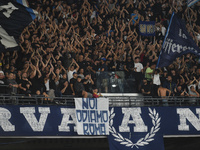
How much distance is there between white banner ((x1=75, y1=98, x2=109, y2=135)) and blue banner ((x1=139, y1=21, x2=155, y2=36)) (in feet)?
21.5

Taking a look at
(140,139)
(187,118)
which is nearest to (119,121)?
(140,139)

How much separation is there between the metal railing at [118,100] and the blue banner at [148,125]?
0.29m

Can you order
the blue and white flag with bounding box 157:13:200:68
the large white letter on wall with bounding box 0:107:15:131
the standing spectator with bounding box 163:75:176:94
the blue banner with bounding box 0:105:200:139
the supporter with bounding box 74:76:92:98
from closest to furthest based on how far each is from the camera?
the large white letter on wall with bounding box 0:107:15:131
the blue banner with bounding box 0:105:200:139
the supporter with bounding box 74:76:92:98
the blue and white flag with bounding box 157:13:200:68
the standing spectator with bounding box 163:75:176:94

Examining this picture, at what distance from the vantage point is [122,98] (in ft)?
45.3

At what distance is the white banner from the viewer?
42.0ft

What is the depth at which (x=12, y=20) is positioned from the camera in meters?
13.4

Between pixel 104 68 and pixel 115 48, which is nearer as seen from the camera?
pixel 104 68

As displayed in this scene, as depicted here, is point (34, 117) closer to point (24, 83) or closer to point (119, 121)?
point (24, 83)

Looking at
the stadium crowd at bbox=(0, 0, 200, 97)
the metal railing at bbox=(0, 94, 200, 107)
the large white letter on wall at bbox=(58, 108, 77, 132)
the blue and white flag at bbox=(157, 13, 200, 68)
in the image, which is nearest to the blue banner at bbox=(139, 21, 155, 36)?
the stadium crowd at bbox=(0, 0, 200, 97)

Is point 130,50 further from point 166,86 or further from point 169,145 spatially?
point 169,145

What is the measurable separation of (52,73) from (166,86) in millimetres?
4195

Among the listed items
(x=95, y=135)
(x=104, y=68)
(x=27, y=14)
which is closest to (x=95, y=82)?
(x=104, y=68)

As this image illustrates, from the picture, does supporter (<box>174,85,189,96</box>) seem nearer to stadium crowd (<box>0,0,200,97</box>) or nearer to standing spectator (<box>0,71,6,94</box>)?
stadium crowd (<box>0,0,200,97</box>)

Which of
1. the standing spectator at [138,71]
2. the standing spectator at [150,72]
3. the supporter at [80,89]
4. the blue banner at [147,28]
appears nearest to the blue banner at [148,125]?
the supporter at [80,89]
